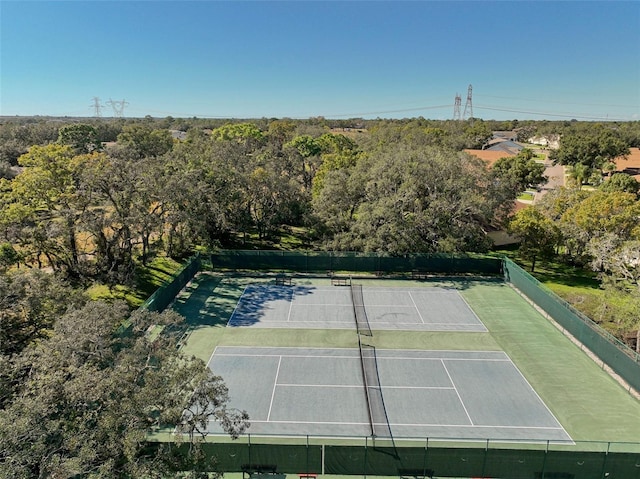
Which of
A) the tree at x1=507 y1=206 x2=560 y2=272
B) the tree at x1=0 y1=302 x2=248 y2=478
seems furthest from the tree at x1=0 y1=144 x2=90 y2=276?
the tree at x1=507 y1=206 x2=560 y2=272

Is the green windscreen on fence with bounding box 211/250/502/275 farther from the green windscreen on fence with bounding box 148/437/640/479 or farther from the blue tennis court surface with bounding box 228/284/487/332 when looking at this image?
the green windscreen on fence with bounding box 148/437/640/479

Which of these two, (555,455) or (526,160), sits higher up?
(526,160)

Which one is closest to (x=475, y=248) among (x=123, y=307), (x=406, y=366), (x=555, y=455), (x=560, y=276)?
(x=560, y=276)

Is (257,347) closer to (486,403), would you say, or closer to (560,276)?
(486,403)

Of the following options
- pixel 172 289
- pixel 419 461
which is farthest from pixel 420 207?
pixel 419 461

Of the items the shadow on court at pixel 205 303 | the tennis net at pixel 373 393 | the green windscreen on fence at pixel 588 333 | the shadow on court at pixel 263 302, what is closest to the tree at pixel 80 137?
the shadow on court at pixel 205 303

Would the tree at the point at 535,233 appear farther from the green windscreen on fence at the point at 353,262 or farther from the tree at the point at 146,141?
the tree at the point at 146,141

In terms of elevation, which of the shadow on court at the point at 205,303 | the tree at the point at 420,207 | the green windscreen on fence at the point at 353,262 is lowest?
the shadow on court at the point at 205,303
